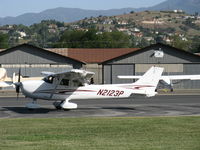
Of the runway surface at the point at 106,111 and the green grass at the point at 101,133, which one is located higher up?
the green grass at the point at 101,133

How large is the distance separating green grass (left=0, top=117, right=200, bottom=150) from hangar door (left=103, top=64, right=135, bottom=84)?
34483mm

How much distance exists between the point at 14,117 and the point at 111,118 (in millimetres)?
4549

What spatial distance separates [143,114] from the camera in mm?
26781

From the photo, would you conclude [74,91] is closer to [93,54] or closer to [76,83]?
[76,83]

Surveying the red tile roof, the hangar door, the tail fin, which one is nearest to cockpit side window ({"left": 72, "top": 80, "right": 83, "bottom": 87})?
the tail fin

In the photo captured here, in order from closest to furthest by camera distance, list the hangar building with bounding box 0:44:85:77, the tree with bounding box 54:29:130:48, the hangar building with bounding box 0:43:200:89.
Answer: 1. the hangar building with bounding box 0:44:85:77
2. the hangar building with bounding box 0:43:200:89
3. the tree with bounding box 54:29:130:48

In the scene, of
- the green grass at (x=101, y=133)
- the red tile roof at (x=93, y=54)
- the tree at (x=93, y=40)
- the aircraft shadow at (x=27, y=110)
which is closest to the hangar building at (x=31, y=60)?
the red tile roof at (x=93, y=54)

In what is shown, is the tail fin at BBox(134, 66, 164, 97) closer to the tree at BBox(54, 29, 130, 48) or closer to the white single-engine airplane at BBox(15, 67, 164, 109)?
the white single-engine airplane at BBox(15, 67, 164, 109)

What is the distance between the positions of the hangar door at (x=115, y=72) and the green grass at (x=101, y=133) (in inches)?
1358

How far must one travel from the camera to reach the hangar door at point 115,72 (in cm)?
5847

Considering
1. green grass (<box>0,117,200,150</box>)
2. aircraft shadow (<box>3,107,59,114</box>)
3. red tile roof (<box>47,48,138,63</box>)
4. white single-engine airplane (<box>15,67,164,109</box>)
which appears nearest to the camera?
green grass (<box>0,117,200,150</box>)

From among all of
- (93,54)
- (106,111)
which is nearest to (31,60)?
(93,54)

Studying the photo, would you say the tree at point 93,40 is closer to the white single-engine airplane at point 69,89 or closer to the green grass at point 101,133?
the white single-engine airplane at point 69,89

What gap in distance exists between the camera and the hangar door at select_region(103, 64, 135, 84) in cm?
5847
